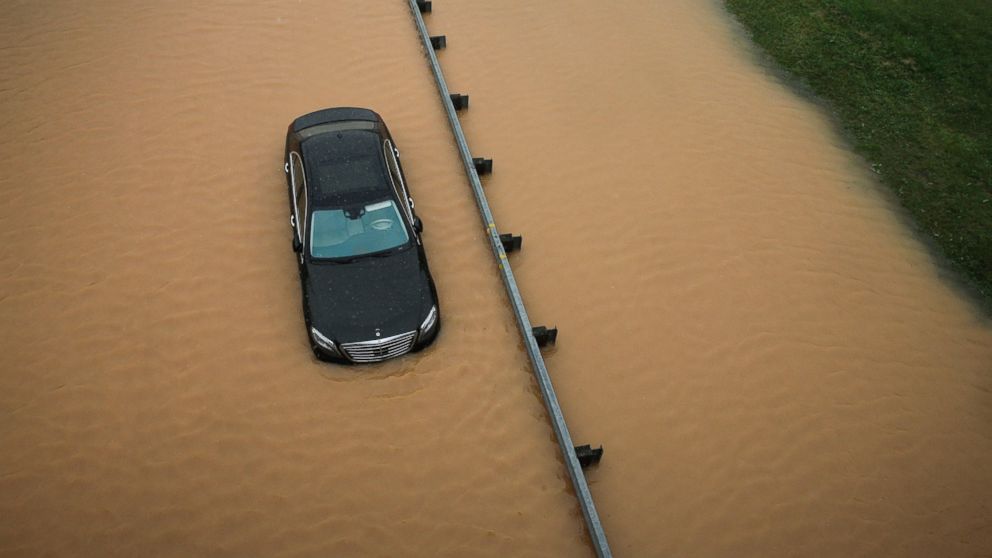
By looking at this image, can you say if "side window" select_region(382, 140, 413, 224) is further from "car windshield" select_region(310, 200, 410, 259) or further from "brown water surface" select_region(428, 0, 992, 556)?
"brown water surface" select_region(428, 0, 992, 556)

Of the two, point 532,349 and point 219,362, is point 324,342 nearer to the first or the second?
point 219,362

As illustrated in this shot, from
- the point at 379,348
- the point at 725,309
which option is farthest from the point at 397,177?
the point at 725,309

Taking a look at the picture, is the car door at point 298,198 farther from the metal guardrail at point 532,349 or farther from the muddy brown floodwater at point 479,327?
the metal guardrail at point 532,349

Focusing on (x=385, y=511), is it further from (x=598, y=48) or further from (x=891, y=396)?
(x=598, y=48)

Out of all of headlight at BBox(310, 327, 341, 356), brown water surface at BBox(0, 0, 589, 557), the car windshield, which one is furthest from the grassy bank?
headlight at BBox(310, 327, 341, 356)

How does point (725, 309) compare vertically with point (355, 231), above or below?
below

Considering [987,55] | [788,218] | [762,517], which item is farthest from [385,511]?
[987,55]
